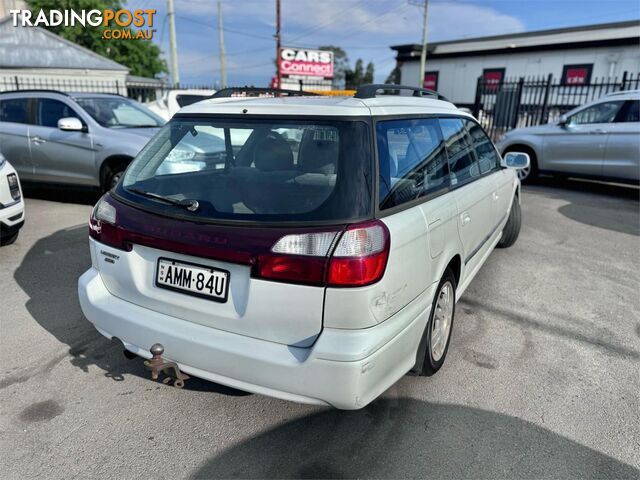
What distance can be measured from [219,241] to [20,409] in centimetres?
158

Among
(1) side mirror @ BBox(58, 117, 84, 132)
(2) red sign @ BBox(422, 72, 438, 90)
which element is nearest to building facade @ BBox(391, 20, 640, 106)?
(2) red sign @ BBox(422, 72, 438, 90)

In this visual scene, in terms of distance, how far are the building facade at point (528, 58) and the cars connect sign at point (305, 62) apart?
1004 cm

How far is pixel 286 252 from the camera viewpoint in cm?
199

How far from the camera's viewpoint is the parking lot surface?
2.23 meters

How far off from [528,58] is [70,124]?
115 ft

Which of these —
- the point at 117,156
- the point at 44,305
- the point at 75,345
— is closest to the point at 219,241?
the point at 75,345

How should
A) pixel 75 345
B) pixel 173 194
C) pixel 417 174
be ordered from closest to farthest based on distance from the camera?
pixel 173 194 < pixel 417 174 < pixel 75 345

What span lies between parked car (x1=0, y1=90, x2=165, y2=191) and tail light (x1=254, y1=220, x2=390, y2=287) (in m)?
5.51

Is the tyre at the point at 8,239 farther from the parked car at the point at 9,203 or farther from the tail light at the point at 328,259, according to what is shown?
the tail light at the point at 328,259

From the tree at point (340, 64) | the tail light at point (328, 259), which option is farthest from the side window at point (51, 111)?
the tree at point (340, 64)

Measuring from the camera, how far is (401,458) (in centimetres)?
227

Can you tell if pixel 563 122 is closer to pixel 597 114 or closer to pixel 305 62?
pixel 597 114

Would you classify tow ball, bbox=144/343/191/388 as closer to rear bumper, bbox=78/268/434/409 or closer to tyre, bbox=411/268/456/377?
rear bumper, bbox=78/268/434/409

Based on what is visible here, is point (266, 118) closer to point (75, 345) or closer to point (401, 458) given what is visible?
point (401, 458)
